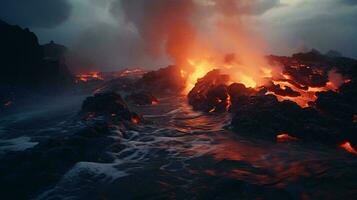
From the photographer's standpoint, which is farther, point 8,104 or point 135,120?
point 8,104

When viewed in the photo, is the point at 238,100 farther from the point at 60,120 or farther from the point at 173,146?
the point at 60,120

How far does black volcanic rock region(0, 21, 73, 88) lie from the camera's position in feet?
286

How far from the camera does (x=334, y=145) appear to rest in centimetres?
3170

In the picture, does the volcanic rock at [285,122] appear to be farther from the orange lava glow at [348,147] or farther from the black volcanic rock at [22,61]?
the black volcanic rock at [22,61]

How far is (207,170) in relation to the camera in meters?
25.4

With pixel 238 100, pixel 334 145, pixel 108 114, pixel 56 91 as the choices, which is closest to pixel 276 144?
pixel 334 145

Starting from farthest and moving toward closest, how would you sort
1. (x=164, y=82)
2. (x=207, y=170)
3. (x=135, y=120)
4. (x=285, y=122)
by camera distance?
(x=164, y=82) → (x=135, y=120) → (x=285, y=122) → (x=207, y=170)

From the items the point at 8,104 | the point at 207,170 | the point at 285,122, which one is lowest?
the point at 207,170

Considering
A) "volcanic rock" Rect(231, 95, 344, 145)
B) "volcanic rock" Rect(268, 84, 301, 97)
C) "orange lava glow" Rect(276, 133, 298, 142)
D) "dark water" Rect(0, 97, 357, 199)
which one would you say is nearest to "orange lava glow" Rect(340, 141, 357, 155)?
"volcanic rock" Rect(231, 95, 344, 145)

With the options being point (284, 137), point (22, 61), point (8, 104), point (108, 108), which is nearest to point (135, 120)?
point (108, 108)

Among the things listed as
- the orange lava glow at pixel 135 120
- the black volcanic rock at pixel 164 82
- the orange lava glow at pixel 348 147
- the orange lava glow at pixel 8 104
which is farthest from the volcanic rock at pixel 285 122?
the orange lava glow at pixel 8 104

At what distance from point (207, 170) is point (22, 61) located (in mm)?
78980

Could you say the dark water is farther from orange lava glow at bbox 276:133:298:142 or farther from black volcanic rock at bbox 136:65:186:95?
black volcanic rock at bbox 136:65:186:95

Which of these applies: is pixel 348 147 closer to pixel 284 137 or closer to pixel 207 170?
pixel 284 137
